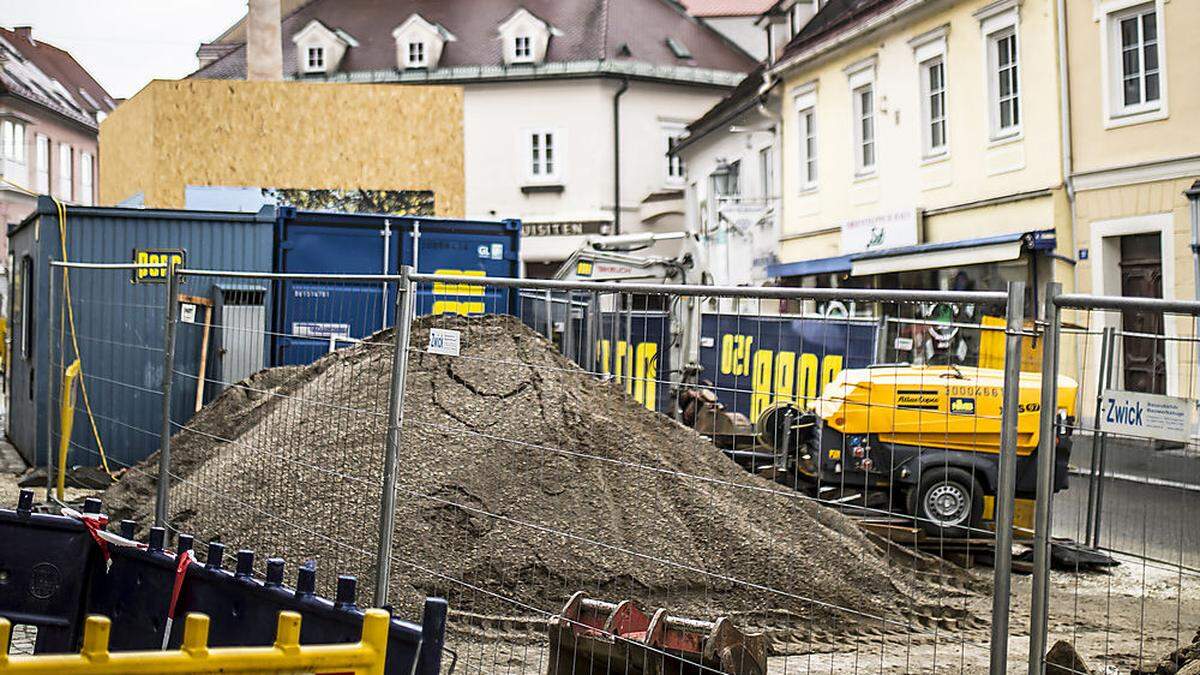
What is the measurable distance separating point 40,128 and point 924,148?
151ft

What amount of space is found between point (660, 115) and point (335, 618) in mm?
47682

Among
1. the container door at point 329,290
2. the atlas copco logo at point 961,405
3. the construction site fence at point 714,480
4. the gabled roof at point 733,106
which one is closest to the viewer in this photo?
the construction site fence at point 714,480

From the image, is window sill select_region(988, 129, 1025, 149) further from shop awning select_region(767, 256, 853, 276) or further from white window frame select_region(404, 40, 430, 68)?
white window frame select_region(404, 40, 430, 68)

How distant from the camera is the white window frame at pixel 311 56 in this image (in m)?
53.0

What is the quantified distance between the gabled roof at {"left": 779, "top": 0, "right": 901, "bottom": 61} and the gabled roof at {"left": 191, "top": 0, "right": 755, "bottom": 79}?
57.6ft

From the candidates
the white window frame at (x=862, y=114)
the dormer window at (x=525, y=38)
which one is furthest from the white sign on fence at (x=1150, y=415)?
the dormer window at (x=525, y=38)

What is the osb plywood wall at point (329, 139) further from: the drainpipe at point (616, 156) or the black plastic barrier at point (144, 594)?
the drainpipe at point (616, 156)

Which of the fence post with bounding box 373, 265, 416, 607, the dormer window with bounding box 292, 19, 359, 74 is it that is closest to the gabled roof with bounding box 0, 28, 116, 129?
the dormer window with bounding box 292, 19, 359, 74

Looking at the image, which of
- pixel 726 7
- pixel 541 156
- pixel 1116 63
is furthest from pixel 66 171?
pixel 1116 63

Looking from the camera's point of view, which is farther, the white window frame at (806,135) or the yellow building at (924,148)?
the white window frame at (806,135)

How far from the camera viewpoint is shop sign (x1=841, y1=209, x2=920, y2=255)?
27594mm

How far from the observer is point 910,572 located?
7785 mm

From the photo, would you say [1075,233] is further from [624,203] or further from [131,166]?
[624,203]

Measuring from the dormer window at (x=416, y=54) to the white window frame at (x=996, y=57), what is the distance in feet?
99.5
